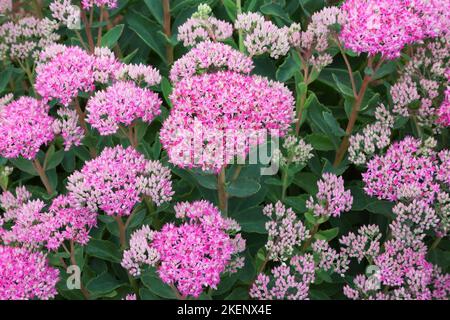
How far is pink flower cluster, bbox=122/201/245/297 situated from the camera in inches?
52.2

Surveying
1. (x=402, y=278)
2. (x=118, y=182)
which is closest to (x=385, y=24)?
(x=402, y=278)

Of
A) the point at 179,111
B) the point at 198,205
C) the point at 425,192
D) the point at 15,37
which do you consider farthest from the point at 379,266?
the point at 15,37

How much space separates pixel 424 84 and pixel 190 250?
29.1 inches

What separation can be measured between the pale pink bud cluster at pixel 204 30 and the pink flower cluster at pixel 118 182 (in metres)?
0.37

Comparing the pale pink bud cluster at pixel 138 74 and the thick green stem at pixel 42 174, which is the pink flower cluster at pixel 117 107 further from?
the thick green stem at pixel 42 174

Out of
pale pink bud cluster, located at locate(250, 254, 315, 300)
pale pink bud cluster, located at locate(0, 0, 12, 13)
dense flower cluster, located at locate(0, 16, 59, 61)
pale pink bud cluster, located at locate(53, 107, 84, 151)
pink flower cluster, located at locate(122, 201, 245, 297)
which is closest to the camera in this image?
pink flower cluster, located at locate(122, 201, 245, 297)

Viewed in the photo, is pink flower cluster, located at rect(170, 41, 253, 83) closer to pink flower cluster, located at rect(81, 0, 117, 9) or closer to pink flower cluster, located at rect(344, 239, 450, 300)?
pink flower cluster, located at rect(81, 0, 117, 9)

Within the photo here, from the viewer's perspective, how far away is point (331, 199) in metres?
1.51

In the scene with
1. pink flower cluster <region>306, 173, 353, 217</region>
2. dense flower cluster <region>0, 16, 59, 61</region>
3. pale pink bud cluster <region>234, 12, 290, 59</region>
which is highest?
dense flower cluster <region>0, 16, 59, 61</region>

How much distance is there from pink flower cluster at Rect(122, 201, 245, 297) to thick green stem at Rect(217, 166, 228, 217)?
6cm

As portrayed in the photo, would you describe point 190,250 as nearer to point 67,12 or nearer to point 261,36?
point 261,36

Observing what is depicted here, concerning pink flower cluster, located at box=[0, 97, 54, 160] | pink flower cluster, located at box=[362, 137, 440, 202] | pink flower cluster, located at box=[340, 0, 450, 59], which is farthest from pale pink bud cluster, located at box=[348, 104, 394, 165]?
pink flower cluster, located at box=[0, 97, 54, 160]

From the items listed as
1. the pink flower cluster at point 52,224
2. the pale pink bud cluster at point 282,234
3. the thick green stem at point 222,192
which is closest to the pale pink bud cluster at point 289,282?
the pale pink bud cluster at point 282,234
